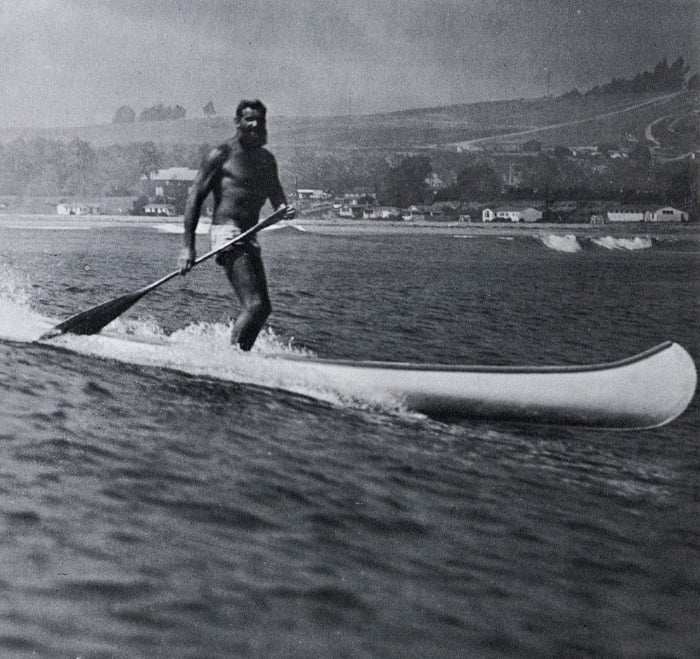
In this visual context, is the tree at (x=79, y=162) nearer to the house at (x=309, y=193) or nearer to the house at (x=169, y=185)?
the house at (x=169, y=185)

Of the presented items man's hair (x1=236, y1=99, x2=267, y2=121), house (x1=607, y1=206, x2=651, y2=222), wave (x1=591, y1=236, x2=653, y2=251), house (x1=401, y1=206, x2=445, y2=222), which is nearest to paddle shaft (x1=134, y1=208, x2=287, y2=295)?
man's hair (x1=236, y1=99, x2=267, y2=121)

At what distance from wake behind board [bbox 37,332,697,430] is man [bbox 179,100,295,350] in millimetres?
184

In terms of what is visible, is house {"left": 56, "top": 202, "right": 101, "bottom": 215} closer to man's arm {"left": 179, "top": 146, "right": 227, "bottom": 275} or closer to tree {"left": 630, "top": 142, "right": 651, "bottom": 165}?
man's arm {"left": 179, "top": 146, "right": 227, "bottom": 275}

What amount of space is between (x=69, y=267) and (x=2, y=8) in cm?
118

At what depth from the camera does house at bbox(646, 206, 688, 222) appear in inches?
135

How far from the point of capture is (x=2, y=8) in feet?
11.3

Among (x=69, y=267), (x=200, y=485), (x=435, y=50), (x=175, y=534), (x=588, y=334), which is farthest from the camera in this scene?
(x=69, y=267)

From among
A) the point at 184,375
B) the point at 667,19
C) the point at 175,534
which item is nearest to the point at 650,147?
the point at 667,19

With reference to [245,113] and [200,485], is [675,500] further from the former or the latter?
[245,113]

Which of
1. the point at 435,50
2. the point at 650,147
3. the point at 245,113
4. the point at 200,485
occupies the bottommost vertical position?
the point at 200,485

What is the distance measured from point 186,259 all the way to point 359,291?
2.54 feet

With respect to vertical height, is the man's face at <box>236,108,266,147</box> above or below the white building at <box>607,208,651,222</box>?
above

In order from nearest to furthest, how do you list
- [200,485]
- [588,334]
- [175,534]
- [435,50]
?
[175,534] < [200,485] < [588,334] < [435,50]

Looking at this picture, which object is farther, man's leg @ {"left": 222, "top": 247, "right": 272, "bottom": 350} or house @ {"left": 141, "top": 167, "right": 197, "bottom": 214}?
house @ {"left": 141, "top": 167, "right": 197, "bottom": 214}
